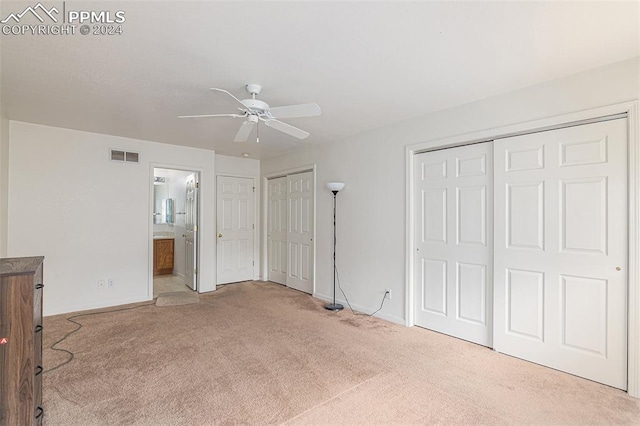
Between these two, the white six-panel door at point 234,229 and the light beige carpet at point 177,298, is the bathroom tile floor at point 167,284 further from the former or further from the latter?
the white six-panel door at point 234,229

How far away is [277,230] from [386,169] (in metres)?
2.77

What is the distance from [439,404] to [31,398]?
2.35 metres

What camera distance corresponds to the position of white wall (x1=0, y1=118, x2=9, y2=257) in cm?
343

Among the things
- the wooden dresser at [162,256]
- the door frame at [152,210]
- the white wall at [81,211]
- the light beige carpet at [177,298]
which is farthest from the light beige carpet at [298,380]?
the wooden dresser at [162,256]

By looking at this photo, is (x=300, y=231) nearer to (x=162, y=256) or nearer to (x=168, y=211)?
(x=162, y=256)

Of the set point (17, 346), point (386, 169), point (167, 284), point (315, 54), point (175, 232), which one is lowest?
point (167, 284)

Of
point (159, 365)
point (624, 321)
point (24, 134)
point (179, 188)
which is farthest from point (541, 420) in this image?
point (179, 188)

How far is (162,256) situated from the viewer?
6.61 meters

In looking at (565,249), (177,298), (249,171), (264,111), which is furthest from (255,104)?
(249,171)

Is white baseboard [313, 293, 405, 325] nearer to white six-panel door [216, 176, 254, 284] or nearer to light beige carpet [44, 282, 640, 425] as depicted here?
light beige carpet [44, 282, 640, 425]

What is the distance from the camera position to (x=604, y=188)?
2.35 meters

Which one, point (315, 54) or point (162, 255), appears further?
point (162, 255)

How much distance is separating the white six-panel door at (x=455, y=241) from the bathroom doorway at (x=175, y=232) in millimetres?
3722

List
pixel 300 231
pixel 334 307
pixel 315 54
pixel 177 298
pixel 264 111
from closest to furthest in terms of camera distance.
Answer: pixel 315 54 < pixel 264 111 < pixel 334 307 < pixel 177 298 < pixel 300 231
